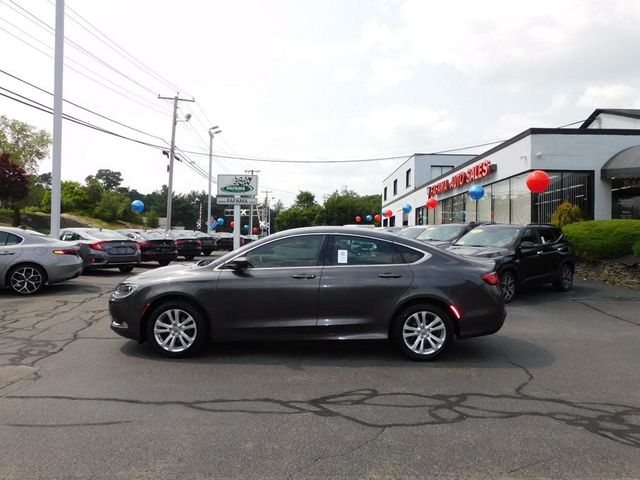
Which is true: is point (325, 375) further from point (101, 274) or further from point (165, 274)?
point (101, 274)

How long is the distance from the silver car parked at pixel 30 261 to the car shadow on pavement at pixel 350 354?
225 inches

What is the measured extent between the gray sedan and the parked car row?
14.7ft

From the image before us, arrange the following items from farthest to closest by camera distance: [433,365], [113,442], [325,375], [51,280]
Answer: [51,280], [433,365], [325,375], [113,442]

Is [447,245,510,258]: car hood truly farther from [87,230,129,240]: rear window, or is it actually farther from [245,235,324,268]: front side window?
[87,230,129,240]: rear window

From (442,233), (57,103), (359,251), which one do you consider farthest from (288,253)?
(57,103)

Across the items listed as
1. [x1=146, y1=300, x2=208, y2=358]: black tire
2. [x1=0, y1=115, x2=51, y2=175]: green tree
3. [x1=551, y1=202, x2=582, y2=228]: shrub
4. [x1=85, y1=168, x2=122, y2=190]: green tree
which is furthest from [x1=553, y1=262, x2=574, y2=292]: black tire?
[x1=85, y1=168, x2=122, y2=190]: green tree

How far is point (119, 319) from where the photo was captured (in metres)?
6.00

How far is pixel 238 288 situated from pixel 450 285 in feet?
8.05

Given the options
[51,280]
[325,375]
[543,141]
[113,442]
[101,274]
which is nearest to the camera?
[113,442]

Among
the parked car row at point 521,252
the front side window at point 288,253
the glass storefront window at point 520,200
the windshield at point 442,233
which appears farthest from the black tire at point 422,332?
the glass storefront window at point 520,200

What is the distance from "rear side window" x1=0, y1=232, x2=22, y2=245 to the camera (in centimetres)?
1098

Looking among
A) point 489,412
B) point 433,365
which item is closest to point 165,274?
point 433,365

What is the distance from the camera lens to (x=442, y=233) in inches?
565

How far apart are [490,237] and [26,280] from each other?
34.2 feet
